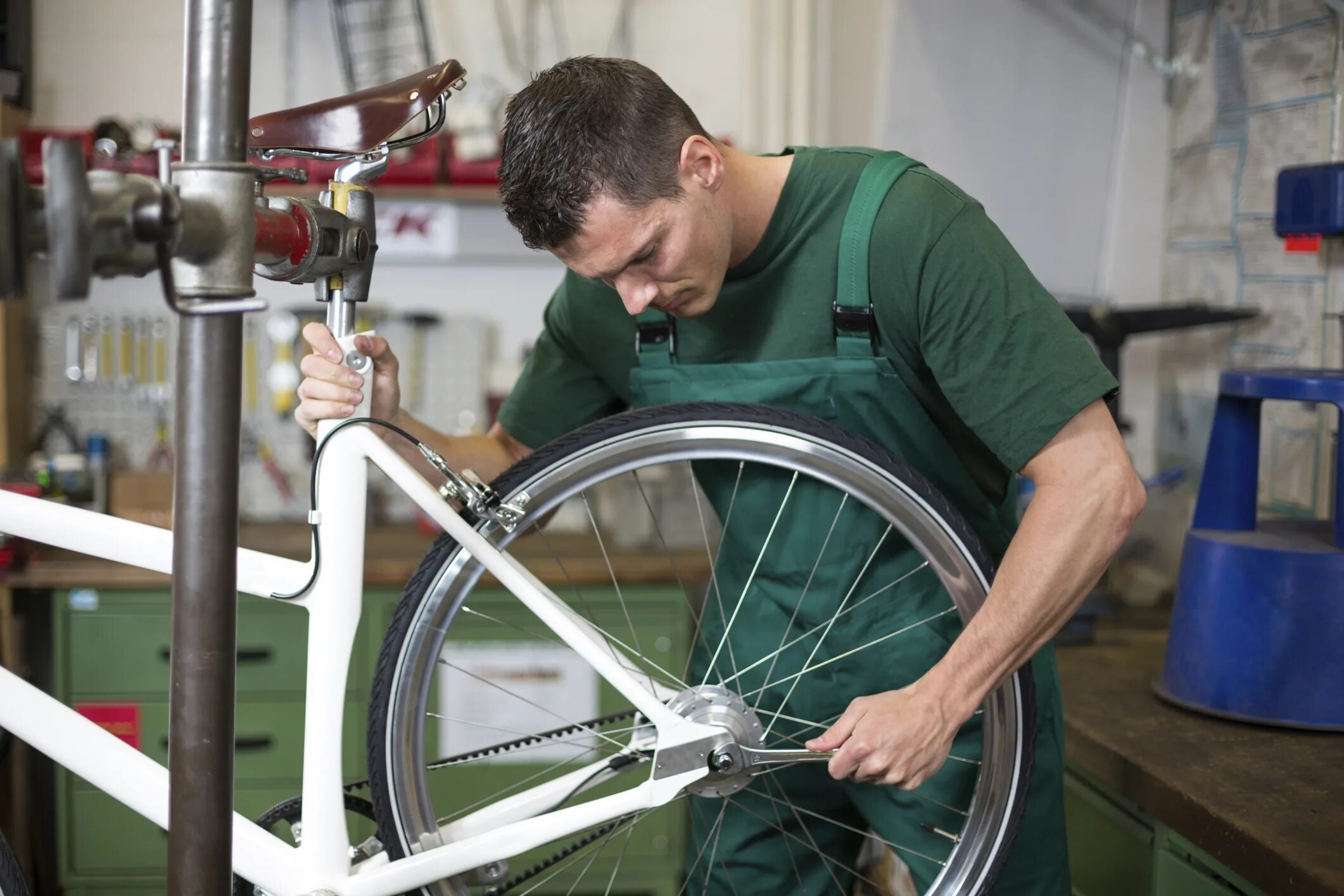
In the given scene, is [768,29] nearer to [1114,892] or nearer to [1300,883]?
[1114,892]

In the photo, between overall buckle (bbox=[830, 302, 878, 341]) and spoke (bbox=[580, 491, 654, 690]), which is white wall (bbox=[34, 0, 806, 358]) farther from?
overall buckle (bbox=[830, 302, 878, 341])

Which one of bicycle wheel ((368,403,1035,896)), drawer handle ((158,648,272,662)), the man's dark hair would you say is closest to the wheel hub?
bicycle wheel ((368,403,1035,896))

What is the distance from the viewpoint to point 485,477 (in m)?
1.30

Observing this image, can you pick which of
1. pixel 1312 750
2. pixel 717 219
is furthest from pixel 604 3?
pixel 1312 750

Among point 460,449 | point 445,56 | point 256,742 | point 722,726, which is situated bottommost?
point 256,742

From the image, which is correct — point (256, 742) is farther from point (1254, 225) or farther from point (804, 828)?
point (1254, 225)

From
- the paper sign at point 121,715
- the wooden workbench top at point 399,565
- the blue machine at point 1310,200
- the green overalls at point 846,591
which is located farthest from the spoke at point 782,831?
the paper sign at point 121,715

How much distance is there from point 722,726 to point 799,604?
0.17 meters

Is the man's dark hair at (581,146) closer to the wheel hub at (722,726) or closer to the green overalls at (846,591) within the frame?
the green overalls at (846,591)

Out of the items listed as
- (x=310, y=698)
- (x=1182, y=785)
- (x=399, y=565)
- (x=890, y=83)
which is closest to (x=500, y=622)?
(x=310, y=698)

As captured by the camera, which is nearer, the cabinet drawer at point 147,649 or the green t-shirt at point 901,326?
the green t-shirt at point 901,326

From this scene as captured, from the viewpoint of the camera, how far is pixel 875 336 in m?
1.07

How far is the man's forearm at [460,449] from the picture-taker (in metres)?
1.16

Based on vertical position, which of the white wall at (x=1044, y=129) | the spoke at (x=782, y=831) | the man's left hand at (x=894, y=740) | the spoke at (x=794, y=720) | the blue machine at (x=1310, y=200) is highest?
the white wall at (x=1044, y=129)
